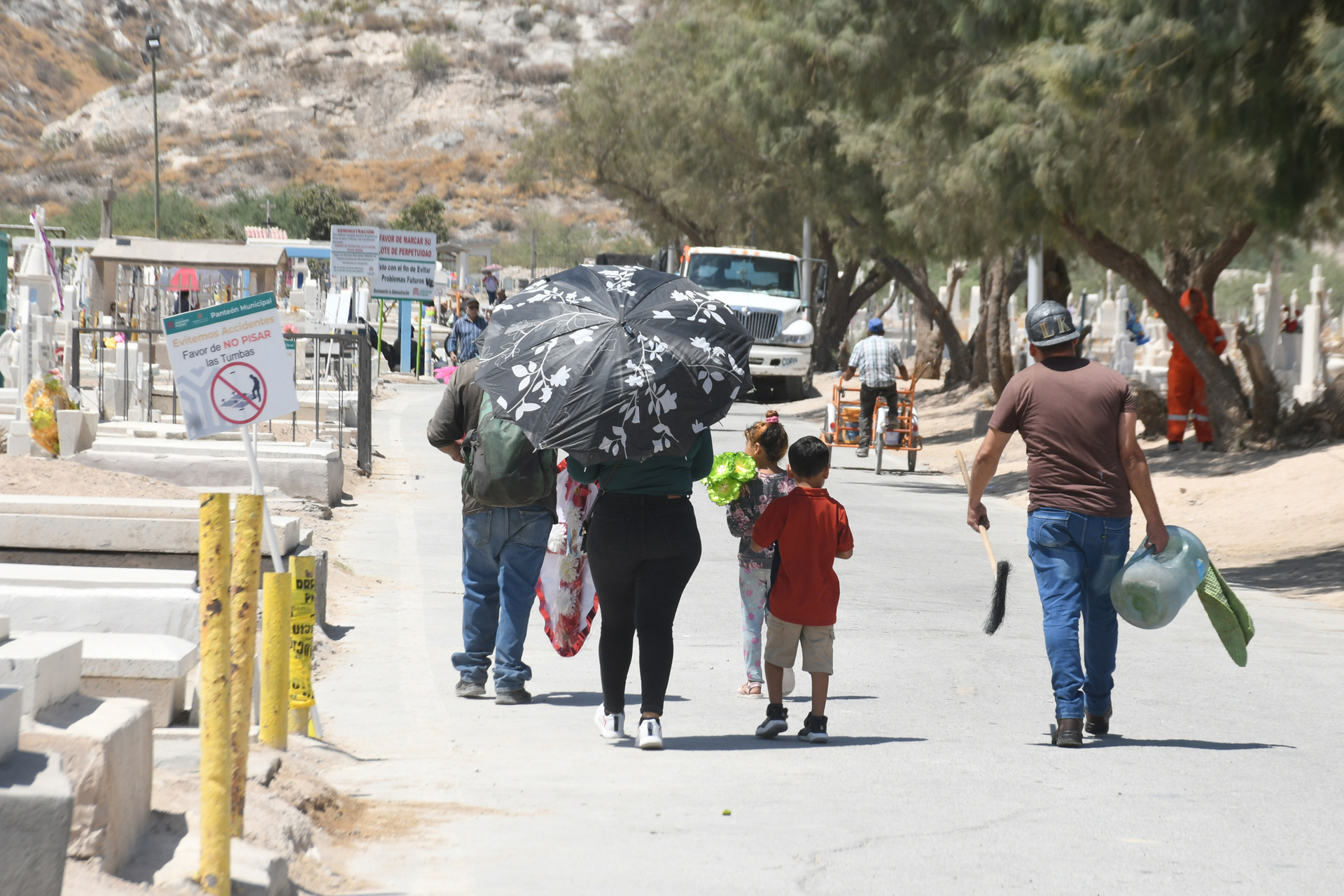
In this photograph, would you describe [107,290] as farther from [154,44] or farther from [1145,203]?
[154,44]

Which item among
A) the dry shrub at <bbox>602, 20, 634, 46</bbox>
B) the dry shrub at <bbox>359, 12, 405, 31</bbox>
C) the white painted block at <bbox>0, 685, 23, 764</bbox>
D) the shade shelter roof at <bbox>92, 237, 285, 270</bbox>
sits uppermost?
the dry shrub at <bbox>602, 20, 634, 46</bbox>

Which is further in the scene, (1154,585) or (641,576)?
(1154,585)

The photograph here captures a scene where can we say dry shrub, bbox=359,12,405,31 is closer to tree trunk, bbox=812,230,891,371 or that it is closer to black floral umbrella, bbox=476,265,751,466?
tree trunk, bbox=812,230,891,371

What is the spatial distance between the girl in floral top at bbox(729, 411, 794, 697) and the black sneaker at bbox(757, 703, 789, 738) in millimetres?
551

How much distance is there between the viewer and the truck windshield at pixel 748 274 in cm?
3316

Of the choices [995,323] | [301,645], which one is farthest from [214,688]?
[995,323]

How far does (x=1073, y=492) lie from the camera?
259 inches

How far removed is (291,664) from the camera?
6047mm

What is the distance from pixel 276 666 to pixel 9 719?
1.95 metres

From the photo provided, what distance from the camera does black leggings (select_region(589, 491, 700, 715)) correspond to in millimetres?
6195

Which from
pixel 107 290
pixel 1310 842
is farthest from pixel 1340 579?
pixel 107 290

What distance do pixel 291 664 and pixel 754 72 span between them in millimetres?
20846

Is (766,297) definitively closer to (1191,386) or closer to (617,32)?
(1191,386)

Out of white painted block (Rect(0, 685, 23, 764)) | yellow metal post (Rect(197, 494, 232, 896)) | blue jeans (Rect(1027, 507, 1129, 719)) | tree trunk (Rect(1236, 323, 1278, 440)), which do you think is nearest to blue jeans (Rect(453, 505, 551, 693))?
blue jeans (Rect(1027, 507, 1129, 719))
